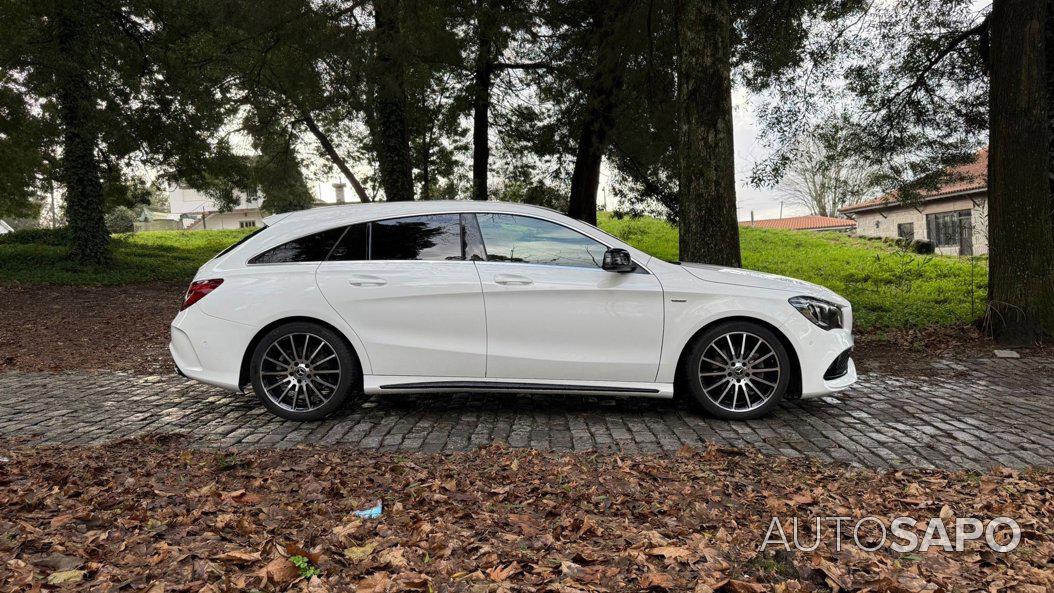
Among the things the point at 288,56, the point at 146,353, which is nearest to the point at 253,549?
the point at 146,353

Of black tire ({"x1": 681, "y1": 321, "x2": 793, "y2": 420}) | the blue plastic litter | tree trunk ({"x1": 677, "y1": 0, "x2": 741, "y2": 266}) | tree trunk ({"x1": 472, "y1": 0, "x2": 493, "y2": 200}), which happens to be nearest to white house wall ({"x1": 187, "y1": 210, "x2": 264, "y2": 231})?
tree trunk ({"x1": 472, "y1": 0, "x2": 493, "y2": 200})

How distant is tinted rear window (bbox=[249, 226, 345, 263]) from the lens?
5.16 meters

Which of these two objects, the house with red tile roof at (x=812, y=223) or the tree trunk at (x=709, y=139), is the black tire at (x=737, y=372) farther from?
the house with red tile roof at (x=812, y=223)

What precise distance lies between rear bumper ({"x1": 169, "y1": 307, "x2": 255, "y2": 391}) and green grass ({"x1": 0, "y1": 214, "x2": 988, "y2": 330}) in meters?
8.23

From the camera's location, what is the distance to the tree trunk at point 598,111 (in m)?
10.9

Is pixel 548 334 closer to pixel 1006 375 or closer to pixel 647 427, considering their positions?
pixel 647 427

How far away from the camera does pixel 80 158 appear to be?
1681 centimetres

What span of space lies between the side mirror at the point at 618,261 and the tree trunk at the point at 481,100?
31.2ft

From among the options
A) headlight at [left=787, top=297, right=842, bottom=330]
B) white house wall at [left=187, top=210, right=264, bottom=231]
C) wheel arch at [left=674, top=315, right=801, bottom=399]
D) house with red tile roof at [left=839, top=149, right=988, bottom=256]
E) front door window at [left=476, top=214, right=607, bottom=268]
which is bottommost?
wheel arch at [left=674, top=315, right=801, bottom=399]

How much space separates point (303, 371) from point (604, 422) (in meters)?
2.35

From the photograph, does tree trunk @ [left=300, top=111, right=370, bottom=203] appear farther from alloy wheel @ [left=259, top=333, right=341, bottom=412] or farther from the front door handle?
the front door handle

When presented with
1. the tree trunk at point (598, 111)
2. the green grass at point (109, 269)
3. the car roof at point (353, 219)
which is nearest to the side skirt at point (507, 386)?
the car roof at point (353, 219)

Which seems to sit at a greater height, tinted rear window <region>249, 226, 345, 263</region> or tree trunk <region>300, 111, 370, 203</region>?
tree trunk <region>300, 111, 370, 203</region>

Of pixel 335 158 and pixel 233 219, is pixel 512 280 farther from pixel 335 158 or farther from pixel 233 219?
pixel 233 219
